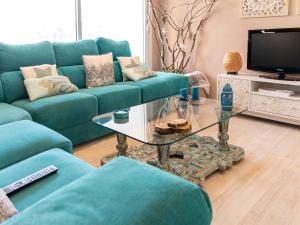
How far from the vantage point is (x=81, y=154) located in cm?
275

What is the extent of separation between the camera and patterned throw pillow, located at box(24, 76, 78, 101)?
2.85 m

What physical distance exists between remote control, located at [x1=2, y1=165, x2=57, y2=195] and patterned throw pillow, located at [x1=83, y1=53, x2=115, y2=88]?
208cm

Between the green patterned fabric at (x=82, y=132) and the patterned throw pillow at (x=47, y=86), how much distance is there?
0.43 m

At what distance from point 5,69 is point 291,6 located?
324 centimetres

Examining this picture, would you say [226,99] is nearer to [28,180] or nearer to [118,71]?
[118,71]

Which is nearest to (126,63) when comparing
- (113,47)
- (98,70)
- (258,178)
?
(113,47)

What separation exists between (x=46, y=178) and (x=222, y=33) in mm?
3511

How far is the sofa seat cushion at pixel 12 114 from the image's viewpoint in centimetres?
234

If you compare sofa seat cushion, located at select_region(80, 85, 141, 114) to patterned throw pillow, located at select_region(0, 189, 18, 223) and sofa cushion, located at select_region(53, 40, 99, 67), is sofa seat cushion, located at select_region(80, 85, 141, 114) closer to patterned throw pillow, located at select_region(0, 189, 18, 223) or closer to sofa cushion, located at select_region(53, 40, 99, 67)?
sofa cushion, located at select_region(53, 40, 99, 67)

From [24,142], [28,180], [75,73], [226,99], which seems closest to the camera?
[28,180]

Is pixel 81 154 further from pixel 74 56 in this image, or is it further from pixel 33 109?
pixel 74 56

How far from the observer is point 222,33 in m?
4.21

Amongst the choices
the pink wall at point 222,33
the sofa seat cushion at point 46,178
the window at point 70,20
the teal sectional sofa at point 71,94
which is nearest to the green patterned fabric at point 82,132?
the teal sectional sofa at point 71,94

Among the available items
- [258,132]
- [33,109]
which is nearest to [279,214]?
[258,132]
